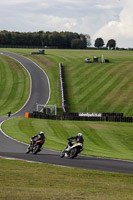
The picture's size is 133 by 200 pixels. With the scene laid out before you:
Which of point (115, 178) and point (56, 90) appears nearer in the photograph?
point (115, 178)

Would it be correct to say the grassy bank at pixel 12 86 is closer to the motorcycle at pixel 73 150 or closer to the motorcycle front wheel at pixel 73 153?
the motorcycle at pixel 73 150

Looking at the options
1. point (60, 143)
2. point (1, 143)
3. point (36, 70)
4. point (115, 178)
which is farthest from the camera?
point (36, 70)

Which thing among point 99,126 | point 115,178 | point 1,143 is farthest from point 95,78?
point 115,178

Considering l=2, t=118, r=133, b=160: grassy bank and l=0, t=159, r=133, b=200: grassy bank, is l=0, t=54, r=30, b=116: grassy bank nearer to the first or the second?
l=2, t=118, r=133, b=160: grassy bank

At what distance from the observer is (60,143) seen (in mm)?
42125

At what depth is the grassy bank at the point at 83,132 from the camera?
42.4 meters

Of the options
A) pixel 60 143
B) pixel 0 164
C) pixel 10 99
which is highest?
pixel 0 164

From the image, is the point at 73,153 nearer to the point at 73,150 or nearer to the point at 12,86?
the point at 73,150

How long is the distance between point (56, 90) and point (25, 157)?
222ft

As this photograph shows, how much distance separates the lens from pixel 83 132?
50031 mm

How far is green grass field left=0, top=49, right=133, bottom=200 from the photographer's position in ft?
61.1

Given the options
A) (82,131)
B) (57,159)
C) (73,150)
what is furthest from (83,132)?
(57,159)

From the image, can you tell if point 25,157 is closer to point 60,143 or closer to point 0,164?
point 0,164

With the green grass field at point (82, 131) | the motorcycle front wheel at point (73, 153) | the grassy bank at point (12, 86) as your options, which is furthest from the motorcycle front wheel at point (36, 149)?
the grassy bank at point (12, 86)
